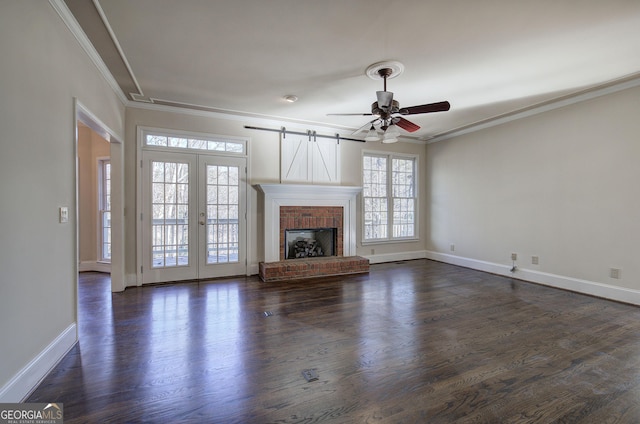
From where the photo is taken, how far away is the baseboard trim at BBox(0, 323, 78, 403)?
5.58 feet

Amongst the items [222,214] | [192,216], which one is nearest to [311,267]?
[222,214]

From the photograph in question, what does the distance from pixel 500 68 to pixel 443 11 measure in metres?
1.44

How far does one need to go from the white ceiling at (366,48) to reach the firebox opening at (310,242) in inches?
97.6

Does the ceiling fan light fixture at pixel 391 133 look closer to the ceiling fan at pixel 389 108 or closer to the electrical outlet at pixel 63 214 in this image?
the ceiling fan at pixel 389 108

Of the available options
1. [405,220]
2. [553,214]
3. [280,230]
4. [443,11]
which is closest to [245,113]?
[280,230]

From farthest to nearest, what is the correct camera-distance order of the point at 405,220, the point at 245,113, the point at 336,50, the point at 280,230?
the point at 405,220
the point at 280,230
the point at 245,113
the point at 336,50

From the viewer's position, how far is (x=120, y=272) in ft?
13.5

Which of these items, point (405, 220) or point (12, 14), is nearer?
point (12, 14)

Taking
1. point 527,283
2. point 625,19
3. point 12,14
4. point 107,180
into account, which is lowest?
point 527,283

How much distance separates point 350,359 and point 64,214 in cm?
267

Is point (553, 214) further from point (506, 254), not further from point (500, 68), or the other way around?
point (500, 68)

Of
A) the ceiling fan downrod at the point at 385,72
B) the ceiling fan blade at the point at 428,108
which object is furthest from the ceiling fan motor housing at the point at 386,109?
the ceiling fan downrod at the point at 385,72

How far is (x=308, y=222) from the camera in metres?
5.46

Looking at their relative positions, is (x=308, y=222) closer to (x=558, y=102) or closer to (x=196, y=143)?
(x=196, y=143)
